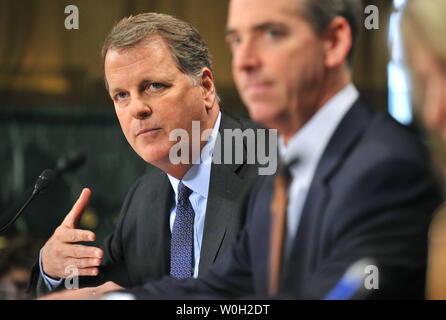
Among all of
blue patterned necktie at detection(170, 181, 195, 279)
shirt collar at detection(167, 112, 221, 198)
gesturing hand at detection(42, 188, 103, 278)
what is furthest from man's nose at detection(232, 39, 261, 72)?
gesturing hand at detection(42, 188, 103, 278)

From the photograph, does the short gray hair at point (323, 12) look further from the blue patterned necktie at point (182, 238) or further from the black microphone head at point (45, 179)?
the black microphone head at point (45, 179)

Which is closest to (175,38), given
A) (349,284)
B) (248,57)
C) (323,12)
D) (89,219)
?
(248,57)

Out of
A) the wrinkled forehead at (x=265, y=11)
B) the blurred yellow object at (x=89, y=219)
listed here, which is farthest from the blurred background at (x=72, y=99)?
the wrinkled forehead at (x=265, y=11)

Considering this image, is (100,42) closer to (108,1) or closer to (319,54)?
(108,1)

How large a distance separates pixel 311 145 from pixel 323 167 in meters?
0.05

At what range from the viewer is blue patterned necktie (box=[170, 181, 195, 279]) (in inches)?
49.8

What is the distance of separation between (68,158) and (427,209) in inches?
32.8

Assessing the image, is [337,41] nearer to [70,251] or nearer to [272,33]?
[272,33]

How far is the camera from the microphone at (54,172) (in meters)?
1.37

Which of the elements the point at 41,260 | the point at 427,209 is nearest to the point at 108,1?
the point at 41,260

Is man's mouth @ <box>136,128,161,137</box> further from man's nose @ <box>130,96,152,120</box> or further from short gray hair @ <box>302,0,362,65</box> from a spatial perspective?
short gray hair @ <box>302,0,362,65</box>

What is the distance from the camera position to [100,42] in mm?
1339

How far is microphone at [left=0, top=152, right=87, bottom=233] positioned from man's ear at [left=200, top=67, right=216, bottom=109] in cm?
35

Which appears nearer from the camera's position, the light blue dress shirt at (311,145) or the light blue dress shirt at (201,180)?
the light blue dress shirt at (311,145)
